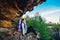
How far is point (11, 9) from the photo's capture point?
19.1ft

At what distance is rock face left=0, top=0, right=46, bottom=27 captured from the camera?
5.76 meters

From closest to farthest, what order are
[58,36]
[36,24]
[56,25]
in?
[36,24]
[58,36]
[56,25]

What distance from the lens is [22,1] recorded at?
225 inches

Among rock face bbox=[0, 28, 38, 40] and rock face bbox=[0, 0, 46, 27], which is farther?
rock face bbox=[0, 0, 46, 27]

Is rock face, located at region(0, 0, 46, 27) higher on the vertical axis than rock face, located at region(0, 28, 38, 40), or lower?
higher

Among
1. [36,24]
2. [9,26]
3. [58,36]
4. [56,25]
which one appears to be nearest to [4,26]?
[9,26]

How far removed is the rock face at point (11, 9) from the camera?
5761 millimetres

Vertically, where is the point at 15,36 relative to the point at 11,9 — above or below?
below

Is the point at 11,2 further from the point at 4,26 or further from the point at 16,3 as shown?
the point at 4,26

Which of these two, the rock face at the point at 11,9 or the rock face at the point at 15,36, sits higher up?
the rock face at the point at 11,9

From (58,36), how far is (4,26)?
25.4 ft

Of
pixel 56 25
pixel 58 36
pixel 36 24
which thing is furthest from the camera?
pixel 56 25

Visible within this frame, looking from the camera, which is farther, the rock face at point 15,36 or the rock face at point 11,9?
the rock face at point 11,9

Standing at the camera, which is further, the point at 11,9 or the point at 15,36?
the point at 11,9
